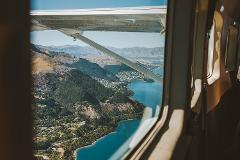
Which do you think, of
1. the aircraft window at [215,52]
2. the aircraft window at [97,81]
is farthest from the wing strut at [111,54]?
the aircraft window at [215,52]

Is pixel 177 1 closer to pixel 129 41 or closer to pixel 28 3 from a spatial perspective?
pixel 129 41

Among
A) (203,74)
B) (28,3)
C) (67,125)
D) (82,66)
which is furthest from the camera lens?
(203,74)

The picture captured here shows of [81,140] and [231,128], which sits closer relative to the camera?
[81,140]

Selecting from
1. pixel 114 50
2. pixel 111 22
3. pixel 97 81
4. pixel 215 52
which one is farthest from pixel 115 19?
pixel 215 52

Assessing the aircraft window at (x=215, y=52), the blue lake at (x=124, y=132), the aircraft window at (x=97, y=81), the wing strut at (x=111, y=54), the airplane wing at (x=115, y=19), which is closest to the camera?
the aircraft window at (x=97, y=81)

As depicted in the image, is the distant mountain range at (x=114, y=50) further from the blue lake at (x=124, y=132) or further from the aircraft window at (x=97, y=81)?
the blue lake at (x=124, y=132)

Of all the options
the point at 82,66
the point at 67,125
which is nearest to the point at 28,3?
the point at 67,125

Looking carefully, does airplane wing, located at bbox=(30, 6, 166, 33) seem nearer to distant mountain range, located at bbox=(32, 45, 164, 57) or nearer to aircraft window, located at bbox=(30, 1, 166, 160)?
aircraft window, located at bbox=(30, 1, 166, 160)
